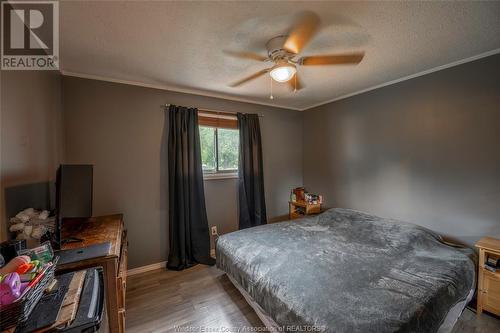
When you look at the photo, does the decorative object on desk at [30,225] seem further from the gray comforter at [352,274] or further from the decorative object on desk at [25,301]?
the gray comforter at [352,274]

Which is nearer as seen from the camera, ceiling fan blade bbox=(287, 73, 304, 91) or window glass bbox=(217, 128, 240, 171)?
ceiling fan blade bbox=(287, 73, 304, 91)

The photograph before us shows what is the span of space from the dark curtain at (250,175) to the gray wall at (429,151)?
1290mm

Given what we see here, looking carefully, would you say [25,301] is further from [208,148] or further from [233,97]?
[233,97]

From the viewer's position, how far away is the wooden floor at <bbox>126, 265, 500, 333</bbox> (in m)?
1.79

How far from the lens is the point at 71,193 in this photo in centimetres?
160

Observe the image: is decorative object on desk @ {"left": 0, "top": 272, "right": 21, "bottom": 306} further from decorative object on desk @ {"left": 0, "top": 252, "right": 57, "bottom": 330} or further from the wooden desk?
the wooden desk

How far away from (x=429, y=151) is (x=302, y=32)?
2.09 meters

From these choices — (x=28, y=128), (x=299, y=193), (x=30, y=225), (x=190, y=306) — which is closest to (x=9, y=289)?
(x=30, y=225)

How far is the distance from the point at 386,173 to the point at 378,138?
19.8 inches

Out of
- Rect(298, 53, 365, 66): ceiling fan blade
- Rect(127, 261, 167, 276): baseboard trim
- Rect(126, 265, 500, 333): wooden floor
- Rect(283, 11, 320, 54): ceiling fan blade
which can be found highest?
Rect(283, 11, 320, 54): ceiling fan blade

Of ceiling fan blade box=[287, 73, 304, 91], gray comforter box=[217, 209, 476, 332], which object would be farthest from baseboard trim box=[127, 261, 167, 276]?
ceiling fan blade box=[287, 73, 304, 91]

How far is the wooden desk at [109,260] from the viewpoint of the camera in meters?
1.28

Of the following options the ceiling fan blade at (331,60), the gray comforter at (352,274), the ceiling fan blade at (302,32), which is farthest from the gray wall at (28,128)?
the ceiling fan blade at (331,60)

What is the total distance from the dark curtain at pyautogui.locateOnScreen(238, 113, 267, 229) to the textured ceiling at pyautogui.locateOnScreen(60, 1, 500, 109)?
1.00 m
